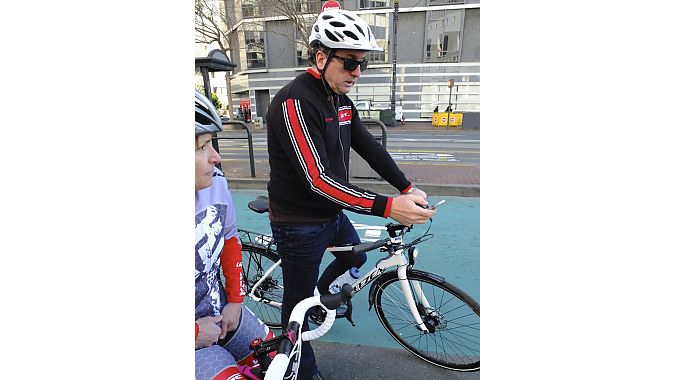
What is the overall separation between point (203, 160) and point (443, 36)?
1061 inches

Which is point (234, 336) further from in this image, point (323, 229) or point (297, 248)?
point (323, 229)

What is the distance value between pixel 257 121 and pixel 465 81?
14.7 m

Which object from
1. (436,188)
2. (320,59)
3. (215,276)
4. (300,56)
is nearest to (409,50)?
(300,56)

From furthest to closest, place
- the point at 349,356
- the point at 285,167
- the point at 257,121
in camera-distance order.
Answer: the point at 257,121 → the point at 349,356 → the point at 285,167

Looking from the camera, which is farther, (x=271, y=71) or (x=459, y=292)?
(x=271, y=71)

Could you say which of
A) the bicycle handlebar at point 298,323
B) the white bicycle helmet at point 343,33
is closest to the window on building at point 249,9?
the white bicycle helmet at point 343,33

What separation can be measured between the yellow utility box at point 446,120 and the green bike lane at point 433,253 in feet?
53.9

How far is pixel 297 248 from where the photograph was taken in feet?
6.13

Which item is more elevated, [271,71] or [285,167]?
[271,71]

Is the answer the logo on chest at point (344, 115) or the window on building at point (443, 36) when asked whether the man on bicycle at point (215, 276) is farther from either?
the window on building at point (443, 36)

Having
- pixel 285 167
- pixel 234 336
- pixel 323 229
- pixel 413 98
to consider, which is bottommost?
pixel 234 336

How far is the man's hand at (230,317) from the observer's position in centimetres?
160

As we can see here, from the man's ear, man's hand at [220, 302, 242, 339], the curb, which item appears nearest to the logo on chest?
the man's ear

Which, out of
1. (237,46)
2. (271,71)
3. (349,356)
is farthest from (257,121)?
(349,356)
